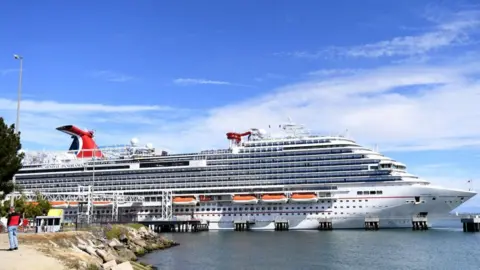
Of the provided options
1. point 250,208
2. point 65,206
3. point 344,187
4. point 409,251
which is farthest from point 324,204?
point 65,206

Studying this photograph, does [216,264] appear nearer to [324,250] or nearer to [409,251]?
[324,250]

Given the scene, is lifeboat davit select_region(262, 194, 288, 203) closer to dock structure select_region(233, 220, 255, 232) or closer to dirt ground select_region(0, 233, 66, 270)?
dock structure select_region(233, 220, 255, 232)

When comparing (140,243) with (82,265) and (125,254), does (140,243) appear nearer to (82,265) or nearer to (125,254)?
(125,254)

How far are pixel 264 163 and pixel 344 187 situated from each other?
17453 millimetres

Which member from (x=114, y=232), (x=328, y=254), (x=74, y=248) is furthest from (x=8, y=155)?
(x=328, y=254)

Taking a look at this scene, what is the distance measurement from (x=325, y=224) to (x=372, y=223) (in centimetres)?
819

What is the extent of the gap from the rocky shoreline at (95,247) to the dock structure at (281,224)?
34.4 m

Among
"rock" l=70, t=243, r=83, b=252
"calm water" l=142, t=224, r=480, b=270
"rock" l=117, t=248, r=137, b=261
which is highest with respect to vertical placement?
"rock" l=70, t=243, r=83, b=252

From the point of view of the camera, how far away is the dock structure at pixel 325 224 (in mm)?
84750

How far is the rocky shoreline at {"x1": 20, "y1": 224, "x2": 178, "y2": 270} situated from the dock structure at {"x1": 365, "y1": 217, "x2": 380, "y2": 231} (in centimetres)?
3830

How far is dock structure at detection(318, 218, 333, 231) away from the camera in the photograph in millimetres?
84750

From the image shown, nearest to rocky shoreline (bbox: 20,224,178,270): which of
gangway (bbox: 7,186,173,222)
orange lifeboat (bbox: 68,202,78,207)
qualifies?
gangway (bbox: 7,186,173,222)

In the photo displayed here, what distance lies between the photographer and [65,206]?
338 feet

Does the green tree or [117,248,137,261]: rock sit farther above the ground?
the green tree
